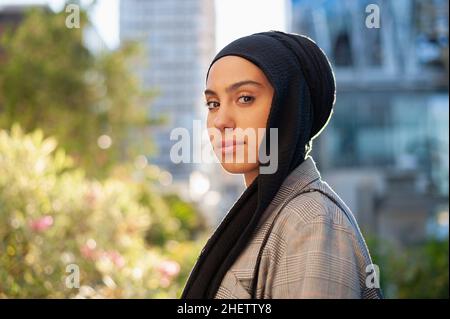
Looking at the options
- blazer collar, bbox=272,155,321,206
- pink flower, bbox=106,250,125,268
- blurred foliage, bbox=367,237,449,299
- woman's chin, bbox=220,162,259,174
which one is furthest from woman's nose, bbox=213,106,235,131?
blurred foliage, bbox=367,237,449,299

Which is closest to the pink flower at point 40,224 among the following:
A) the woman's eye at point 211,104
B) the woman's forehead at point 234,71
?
the woman's eye at point 211,104

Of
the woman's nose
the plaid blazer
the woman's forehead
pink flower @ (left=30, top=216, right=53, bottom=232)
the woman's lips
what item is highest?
the woman's forehead

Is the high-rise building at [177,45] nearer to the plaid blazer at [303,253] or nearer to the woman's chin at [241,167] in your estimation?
the woman's chin at [241,167]

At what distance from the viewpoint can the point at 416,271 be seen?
7410mm

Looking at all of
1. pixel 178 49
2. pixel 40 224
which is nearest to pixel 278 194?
pixel 40 224

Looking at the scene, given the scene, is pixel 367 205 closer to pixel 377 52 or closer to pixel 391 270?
pixel 391 270

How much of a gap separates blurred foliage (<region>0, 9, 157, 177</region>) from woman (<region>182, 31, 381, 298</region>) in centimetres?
1320

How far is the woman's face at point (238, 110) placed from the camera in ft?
5.90

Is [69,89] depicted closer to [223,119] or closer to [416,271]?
[416,271]

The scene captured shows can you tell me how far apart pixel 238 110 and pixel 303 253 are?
44cm

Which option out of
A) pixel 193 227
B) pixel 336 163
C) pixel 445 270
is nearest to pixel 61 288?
pixel 445 270

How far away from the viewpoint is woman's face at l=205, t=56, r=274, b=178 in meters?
1.80

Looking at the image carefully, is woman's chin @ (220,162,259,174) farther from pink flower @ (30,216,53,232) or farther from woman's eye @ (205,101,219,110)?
pink flower @ (30,216,53,232)

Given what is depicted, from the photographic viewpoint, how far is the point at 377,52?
28.2m
